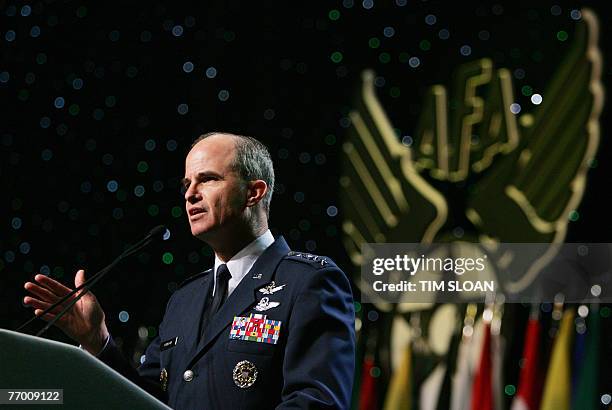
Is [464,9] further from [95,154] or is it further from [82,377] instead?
[82,377]

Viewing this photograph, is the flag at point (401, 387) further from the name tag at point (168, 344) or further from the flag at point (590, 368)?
the name tag at point (168, 344)

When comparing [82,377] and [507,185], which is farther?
[507,185]

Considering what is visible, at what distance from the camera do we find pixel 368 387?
2.98 metres

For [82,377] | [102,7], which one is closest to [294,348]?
[82,377]

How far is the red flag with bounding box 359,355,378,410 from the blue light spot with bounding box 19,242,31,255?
1.32 meters

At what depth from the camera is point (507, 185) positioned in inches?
117

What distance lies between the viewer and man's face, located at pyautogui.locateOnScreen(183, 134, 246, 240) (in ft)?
5.00

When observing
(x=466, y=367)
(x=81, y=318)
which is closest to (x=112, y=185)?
(x=466, y=367)

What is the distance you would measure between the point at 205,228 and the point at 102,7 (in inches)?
80.1

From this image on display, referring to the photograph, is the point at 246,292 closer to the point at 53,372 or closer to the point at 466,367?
the point at 53,372

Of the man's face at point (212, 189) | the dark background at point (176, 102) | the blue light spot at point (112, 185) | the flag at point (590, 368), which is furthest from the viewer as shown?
the blue light spot at point (112, 185)

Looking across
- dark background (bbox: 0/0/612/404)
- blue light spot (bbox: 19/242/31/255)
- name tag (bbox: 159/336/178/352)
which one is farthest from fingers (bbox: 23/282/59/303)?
blue light spot (bbox: 19/242/31/255)

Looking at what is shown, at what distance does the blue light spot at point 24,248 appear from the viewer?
122 inches

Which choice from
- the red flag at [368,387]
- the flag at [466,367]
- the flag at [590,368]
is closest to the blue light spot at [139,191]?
the red flag at [368,387]
